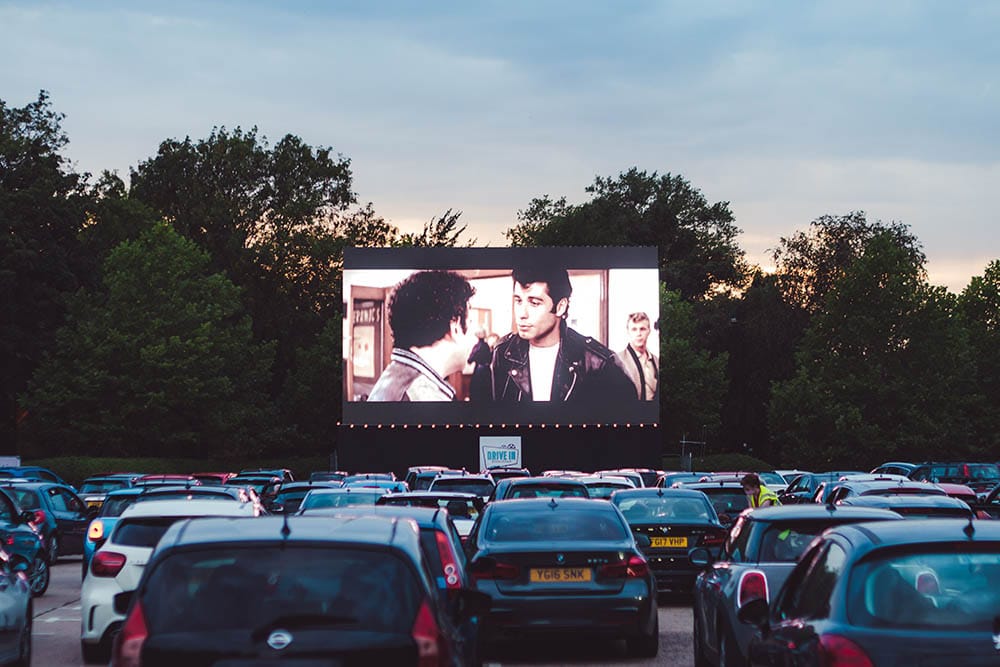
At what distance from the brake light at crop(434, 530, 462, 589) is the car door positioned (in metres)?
19.1

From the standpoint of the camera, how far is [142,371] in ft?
245

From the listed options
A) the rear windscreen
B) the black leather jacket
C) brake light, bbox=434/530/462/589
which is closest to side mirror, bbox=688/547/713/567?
brake light, bbox=434/530/462/589

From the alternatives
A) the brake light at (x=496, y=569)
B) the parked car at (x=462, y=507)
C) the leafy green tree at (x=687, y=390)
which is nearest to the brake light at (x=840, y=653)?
the brake light at (x=496, y=569)

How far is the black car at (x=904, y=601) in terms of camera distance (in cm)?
732

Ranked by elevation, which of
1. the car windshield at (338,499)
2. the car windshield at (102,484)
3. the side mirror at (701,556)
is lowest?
the car windshield at (102,484)

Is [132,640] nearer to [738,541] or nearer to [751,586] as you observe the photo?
[751,586]

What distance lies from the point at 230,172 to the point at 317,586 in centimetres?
9329

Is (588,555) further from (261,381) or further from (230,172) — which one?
(230,172)

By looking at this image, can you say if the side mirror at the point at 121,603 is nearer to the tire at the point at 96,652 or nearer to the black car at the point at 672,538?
the tire at the point at 96,652

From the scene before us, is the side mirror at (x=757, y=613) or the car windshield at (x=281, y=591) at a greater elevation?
the car windshield at (x=281, y=591)

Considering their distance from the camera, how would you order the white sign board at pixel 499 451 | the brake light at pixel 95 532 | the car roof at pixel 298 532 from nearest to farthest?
the car roof at pixel 298 532
the brake light at pixel 95 532
the white sign board at pixel 499 451

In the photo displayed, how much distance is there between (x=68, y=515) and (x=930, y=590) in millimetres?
26236

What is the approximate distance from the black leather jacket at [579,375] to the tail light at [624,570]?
41.9 meters

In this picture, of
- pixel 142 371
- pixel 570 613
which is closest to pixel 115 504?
pixel 570 613
